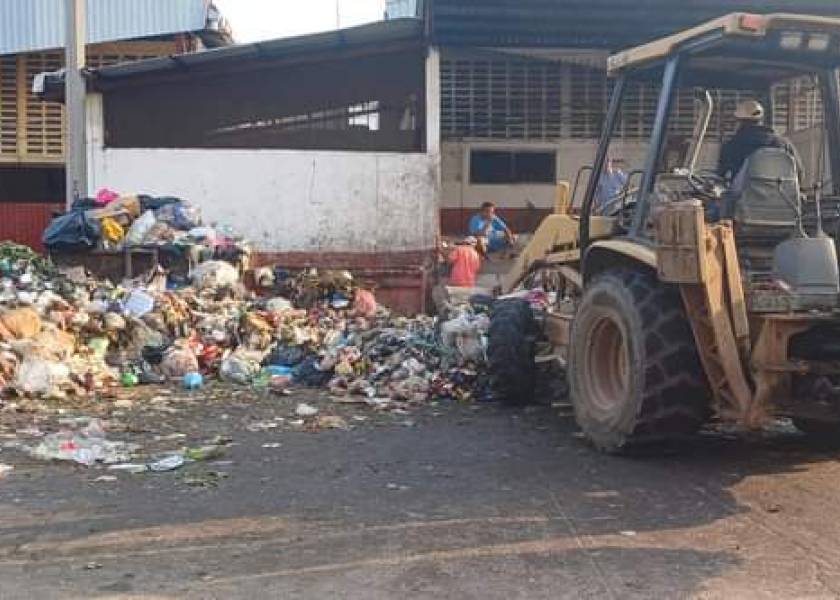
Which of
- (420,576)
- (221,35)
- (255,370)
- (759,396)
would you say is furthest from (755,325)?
(221,35)

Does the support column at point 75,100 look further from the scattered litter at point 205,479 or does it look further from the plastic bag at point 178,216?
the scattered litter at point 205,479

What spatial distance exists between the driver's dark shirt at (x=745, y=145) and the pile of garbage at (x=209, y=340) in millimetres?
3604

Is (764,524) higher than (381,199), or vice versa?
(381,199)

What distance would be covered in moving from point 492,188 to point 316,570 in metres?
13.7

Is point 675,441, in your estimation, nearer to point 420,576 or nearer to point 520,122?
point 420,576

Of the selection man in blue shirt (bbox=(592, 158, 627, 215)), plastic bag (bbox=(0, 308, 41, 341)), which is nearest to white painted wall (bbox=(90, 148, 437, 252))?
plastic bag (bbox=(0, 308, 41, 341))

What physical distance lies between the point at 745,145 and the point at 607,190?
137 centimetres

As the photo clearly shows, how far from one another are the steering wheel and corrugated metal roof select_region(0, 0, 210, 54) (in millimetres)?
14385

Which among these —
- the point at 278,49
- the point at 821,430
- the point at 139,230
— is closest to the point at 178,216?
the point at 139,230

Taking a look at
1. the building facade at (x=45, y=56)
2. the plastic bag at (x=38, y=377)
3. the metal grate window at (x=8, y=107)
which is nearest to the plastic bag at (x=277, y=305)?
the plastic bag at (x=38, y=377)

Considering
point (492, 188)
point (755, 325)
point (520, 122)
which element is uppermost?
point (520, 122)

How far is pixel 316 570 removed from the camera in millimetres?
4559

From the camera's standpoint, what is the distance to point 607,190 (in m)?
7.64

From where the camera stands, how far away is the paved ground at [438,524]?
439cm
